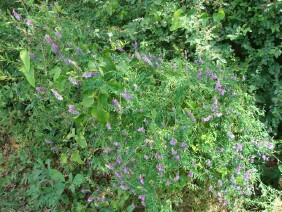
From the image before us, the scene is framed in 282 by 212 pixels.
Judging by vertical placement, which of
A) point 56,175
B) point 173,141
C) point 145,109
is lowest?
point 56,175

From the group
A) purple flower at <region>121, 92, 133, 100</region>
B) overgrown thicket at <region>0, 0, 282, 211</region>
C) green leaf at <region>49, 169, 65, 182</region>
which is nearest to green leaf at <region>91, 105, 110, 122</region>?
overgrown thicket at <region>0, 0, 282, 211</region>

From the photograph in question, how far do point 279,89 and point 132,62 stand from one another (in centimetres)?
119

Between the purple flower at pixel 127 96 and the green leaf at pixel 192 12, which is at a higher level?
the green leaf at pixel 192 12

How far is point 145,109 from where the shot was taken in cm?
223

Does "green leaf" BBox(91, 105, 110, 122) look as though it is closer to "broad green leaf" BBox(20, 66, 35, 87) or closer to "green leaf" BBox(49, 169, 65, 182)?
"broad green leaf" BBox(20, 66, 35, 87)

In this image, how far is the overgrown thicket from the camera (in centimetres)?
225

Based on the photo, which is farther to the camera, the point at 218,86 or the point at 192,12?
the point at 192,12

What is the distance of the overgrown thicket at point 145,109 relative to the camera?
88.7 inches

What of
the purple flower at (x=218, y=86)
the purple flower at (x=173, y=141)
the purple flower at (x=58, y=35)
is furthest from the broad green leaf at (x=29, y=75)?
the purple flower at (x=218, y=86)

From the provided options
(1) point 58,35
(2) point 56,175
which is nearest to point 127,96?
(1) point 58,35

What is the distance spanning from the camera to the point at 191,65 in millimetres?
2609

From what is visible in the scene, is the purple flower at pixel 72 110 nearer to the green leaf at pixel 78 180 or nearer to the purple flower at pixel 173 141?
the purple flower at pixel 173 141

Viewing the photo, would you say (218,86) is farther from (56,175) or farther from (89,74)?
(56,175)

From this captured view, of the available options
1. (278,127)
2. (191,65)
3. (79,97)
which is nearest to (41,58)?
(79,97)
